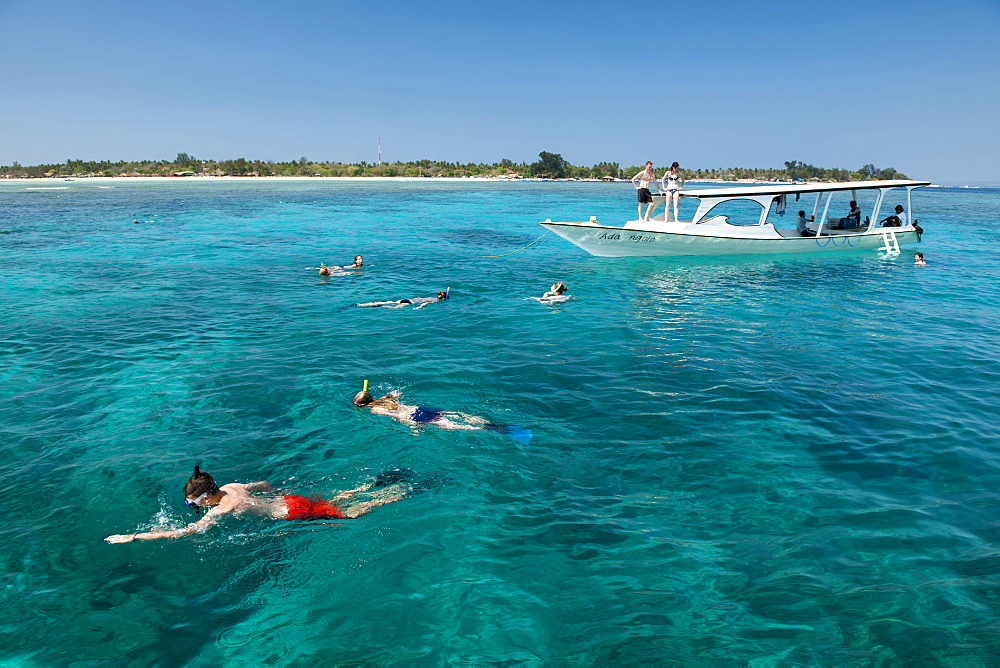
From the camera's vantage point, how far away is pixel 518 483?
7453 mm

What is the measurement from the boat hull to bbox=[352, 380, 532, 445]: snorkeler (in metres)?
14.9

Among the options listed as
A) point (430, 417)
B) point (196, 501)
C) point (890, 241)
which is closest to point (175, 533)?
point (196, 501)

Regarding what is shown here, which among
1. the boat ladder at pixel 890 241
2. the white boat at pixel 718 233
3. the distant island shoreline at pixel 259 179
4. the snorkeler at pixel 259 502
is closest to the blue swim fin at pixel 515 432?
the snorkeler at pixel 259 502

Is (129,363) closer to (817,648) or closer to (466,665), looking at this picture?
(466,665)

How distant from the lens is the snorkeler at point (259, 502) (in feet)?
20.6

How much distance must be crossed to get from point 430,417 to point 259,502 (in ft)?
10.1

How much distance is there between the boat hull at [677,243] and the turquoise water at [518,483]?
740 centimetres

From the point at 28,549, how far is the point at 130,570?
1.43 meters

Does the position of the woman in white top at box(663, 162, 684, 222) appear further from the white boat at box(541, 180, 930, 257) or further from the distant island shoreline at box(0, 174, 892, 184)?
the distant island shoreline at box(0, 174, 892, 184)

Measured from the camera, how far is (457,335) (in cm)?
1404

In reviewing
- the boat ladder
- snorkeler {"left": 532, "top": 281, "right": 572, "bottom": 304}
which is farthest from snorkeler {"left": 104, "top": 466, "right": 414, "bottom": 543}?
the boat ladder

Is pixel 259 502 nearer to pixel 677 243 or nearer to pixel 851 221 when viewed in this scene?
pixel 677 243

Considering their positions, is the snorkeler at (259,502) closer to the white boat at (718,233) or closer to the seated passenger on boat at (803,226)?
the white boat at (718,233)

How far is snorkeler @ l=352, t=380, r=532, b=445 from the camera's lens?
8.78 m
